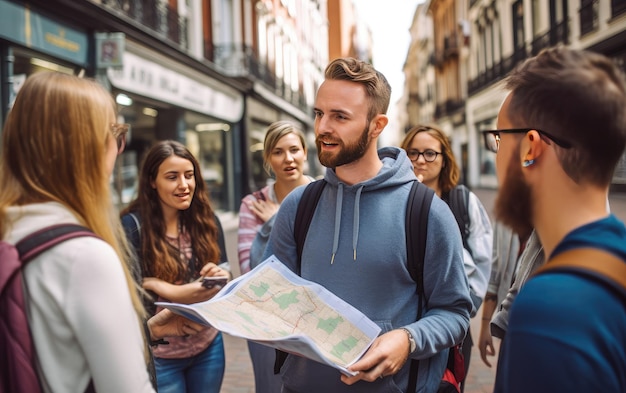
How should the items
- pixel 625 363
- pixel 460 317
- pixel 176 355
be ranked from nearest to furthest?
pixel 625 363
pixel 460 317
pixel 176 355

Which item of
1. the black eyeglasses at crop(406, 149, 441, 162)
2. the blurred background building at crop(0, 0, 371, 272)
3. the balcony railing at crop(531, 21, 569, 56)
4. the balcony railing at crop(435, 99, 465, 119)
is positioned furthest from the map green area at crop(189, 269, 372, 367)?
the balcony railing at crop(435, 99, 465, 119)

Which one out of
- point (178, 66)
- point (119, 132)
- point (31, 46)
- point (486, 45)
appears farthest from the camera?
point (486, 45)

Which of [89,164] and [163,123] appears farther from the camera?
[163,123]

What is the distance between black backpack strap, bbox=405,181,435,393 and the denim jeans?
1442 millimetres

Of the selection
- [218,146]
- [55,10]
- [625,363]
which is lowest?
[625,363]

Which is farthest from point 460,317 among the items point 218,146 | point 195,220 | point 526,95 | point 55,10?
point 218,146

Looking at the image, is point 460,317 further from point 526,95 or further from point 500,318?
point 526,95

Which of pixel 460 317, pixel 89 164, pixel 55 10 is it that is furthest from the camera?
pixel 55 10

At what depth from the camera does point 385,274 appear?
219 cm

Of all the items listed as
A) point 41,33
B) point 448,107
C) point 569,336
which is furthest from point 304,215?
point 448,107

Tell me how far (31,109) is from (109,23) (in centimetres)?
1081

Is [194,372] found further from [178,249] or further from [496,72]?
[496,72]

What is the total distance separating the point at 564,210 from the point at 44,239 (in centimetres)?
117

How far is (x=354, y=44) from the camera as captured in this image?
265 ft
